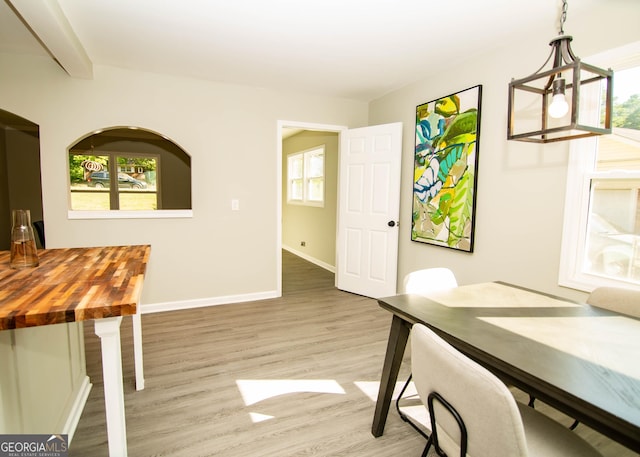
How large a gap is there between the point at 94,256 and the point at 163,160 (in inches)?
243

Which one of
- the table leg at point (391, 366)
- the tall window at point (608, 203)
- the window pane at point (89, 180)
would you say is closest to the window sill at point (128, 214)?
the table leg at point (391, 366)

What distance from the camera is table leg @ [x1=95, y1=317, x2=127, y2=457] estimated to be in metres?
1.16

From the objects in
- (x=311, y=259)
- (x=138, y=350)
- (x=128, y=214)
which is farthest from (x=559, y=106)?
(x=311, y=259)

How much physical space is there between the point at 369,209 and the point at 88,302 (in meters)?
3.31

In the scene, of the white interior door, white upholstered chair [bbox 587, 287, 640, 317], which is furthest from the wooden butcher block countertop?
the white interior door

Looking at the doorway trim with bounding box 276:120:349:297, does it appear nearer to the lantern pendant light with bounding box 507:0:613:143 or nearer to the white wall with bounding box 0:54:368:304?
the white wall with bounding box 0:54:368:304

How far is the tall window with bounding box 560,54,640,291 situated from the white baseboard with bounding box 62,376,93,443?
3.14 metres

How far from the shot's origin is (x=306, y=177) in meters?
6.57

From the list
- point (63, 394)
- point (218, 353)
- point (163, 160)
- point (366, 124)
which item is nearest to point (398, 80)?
point (366, 124)

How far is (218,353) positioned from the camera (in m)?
2.67

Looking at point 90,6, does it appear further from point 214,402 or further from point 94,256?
point 214,402

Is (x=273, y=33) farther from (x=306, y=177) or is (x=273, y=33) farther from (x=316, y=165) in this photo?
(x=306, y=177)

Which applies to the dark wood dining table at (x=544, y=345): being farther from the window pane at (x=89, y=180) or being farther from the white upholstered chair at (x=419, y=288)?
the window pane at (x=89, y=180)

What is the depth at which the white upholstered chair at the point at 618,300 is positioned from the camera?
5.28 feet
